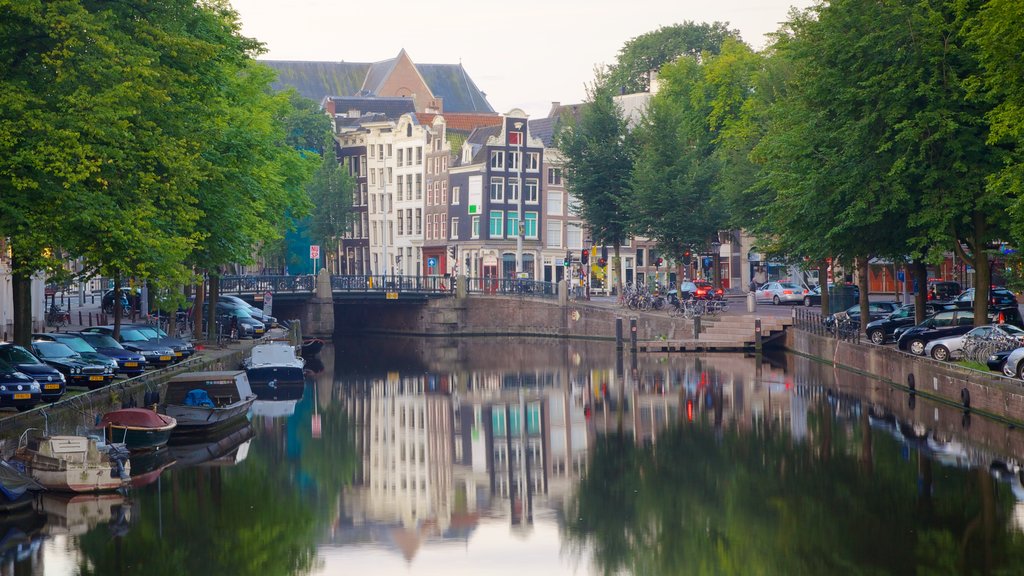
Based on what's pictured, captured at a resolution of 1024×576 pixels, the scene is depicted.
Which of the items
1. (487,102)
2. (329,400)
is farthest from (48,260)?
(487,102)

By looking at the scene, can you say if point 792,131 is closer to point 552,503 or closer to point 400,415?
point 400,415

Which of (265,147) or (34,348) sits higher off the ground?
(265,147)

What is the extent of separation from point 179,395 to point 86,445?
13.2 metres

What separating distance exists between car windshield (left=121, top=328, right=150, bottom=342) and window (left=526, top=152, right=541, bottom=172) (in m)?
60.0

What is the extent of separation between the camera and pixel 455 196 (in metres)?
119

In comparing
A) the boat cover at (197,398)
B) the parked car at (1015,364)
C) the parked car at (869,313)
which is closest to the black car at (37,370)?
the boat cover at (197,398)

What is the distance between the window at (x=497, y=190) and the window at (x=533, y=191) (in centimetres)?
218

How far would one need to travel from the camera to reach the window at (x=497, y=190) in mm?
113938

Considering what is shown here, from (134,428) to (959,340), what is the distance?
1108 inches

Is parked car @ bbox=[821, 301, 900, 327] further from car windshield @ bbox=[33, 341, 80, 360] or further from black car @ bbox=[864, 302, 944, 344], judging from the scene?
car windshield @ bbox=[33, 341, 80, 360]

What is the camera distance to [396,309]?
10325 centimetres

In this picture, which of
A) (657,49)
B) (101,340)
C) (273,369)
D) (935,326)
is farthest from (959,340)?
(657,49)

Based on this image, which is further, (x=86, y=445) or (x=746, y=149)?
(x=746, y=149)

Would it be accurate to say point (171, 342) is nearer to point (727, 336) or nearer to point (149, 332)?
point (149, 332)
